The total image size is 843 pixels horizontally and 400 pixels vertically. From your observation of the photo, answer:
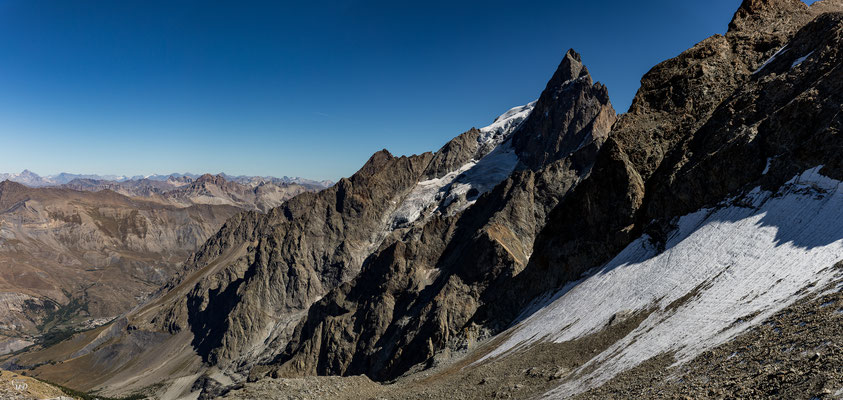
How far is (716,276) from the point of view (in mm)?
28516

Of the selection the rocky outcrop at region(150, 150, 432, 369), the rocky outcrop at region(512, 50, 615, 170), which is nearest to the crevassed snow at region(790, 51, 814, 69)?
the rocky outcrop at region(512, 50, 615, 170)

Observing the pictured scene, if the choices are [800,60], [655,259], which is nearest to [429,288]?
[655,259]

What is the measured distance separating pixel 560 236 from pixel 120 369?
612ft

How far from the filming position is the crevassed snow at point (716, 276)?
2273 cm

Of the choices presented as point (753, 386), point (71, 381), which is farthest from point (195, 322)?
point (753, 386)

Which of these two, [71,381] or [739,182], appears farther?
[71,381]

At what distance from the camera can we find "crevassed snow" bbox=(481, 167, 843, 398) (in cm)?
2273

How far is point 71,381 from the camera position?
16175 cm

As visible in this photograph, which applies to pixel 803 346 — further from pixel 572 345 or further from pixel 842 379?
pixel 572 345

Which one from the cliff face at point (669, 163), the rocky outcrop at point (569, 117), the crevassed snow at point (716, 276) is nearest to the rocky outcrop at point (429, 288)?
the cliff face at point (669, 163)

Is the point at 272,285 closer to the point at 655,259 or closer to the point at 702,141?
the point at 655,259

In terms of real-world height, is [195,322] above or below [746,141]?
below

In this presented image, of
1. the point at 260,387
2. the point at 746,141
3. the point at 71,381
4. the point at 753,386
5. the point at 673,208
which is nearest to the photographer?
the point at 753,386

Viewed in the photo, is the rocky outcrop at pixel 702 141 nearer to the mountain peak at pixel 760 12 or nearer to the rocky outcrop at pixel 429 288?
the mountain peak at pixel 760 12
